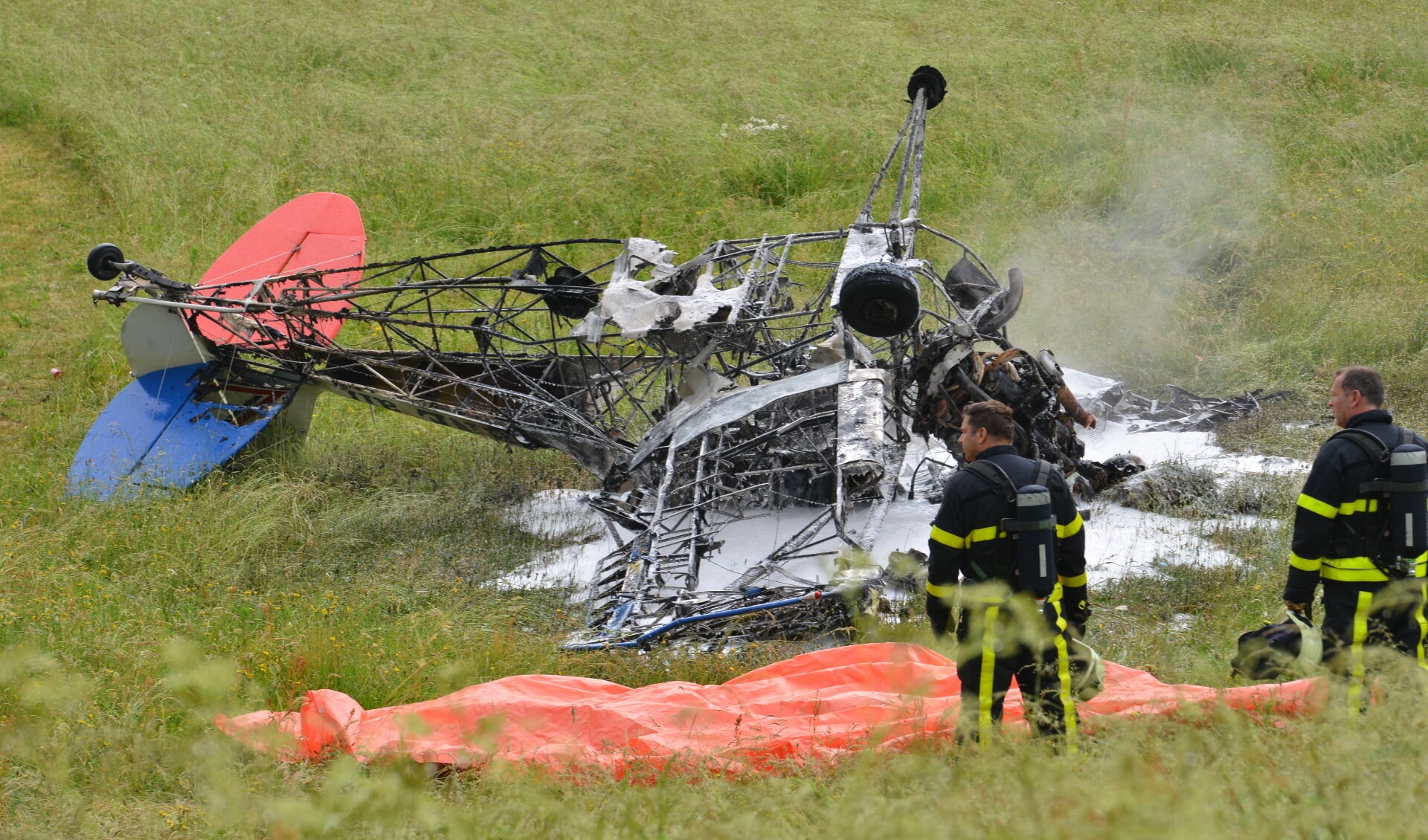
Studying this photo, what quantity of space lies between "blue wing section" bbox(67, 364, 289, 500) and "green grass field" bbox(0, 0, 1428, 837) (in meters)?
0.31

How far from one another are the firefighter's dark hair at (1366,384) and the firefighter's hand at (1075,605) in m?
1.27

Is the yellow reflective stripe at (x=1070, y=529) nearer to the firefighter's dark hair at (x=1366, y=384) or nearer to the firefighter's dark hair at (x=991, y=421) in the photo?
the firefighter's dark hair at (x=991, y=421)

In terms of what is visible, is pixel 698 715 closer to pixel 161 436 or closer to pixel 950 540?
pixel 950 540

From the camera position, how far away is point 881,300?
580cm

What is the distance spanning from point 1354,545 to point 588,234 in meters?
12.5

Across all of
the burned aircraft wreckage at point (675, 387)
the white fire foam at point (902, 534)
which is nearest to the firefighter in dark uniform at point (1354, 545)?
the burned aircraft wreckage at point (675, 387)

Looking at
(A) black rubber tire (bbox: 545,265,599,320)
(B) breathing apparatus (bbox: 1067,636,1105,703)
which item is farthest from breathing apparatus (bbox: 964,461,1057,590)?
(A) black rubber tire (bbox: 545,265,599,320)

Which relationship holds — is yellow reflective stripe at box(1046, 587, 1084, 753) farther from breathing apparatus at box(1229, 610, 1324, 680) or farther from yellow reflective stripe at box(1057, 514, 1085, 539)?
breathing apparatus at box(1229, 610, 1324, 680)

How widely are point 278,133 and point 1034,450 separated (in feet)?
44.8

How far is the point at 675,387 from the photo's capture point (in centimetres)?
763

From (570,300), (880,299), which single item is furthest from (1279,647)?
(570,300)

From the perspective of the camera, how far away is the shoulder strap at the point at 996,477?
3672 mm

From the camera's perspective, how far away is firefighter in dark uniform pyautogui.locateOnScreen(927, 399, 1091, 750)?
3.58m

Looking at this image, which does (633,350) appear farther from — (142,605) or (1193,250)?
(1193,250)
